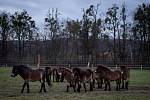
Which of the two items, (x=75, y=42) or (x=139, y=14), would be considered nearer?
(x=139, y=14)

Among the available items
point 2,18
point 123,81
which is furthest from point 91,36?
point 123,81

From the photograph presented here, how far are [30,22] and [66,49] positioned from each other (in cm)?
1108

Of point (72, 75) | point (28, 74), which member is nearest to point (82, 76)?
point (72, 75)

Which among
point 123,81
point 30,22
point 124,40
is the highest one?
point 30,22

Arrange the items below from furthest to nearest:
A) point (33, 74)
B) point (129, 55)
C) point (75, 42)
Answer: point (75, 42), point (129, 55), point (33, 74)

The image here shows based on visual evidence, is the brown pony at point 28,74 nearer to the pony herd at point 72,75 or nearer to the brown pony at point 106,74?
the pony herd at point 72,75

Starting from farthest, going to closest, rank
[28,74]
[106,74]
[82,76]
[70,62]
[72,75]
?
[70,62] < [106,74] < [82,76] < [72,75] < [28,74]

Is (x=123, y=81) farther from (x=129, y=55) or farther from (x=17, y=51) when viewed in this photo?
(x=17, y=51)

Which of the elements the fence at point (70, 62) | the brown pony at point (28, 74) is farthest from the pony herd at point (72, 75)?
the fence at point (70, 62)

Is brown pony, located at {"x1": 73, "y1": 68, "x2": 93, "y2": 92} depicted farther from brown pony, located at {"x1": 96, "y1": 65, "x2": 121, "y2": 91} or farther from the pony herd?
brown pony, located at {"x1": 96, "y1": 65, "x2": 121, "y2": 91}

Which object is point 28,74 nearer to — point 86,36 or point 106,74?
point 106,74

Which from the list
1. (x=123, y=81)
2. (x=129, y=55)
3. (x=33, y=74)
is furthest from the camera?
(x=129, y=55)

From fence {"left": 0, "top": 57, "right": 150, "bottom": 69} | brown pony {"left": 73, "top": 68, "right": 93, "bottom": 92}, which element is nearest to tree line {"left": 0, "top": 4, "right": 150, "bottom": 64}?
fence {"left": 0, "top": 57, "right": 150, "bottom": 69}

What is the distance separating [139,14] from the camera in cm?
6838
